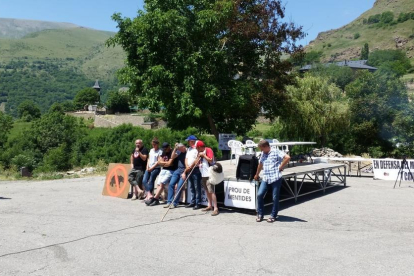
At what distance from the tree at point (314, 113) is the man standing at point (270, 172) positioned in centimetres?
1745

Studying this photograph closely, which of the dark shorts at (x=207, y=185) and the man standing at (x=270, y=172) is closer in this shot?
the man standing at (x=270, y=172)

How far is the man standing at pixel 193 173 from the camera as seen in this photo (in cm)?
995

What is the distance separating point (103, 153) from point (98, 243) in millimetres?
22418

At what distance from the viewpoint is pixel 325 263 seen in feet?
19.9

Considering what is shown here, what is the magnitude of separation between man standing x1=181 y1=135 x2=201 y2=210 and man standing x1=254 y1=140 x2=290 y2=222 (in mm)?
1754

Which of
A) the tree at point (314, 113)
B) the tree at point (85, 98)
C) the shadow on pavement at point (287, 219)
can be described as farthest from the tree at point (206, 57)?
the tree at point (85, 98)

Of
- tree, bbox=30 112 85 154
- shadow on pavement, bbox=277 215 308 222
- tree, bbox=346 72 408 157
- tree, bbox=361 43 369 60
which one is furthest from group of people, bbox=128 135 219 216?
tree, bbox=361 43 369 60

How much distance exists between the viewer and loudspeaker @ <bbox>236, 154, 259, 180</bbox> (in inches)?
370

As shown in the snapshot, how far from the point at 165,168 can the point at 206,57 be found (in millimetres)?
9516

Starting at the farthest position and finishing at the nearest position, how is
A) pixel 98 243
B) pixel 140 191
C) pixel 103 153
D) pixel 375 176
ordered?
pixel 103 153
pixel 375 176
pixel 140 191
pixel 98 243

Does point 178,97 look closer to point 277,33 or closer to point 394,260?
point 277,33

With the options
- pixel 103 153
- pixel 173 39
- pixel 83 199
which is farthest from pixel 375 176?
pixel 103 153

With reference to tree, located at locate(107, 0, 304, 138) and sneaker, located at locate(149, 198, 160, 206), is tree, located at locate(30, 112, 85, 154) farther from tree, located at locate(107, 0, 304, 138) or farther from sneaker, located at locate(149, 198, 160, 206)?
sneaker, located at locate(149, 198, 160, 206)

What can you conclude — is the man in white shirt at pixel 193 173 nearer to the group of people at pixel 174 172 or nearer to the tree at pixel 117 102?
the group of people at pixel 174 172
